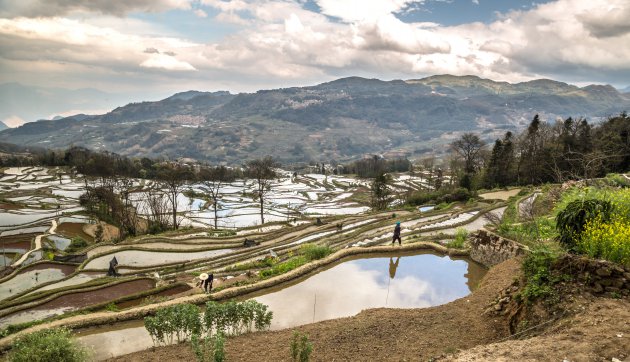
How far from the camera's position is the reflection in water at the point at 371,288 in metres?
17.9

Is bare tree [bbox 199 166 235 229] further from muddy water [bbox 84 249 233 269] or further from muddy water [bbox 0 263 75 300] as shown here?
muddy water [bbox 0 263 75 300]

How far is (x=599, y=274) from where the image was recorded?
11.2 metres

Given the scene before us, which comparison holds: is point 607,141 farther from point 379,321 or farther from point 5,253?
point 5,253

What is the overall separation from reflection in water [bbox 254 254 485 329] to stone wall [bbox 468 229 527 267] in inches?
29.5

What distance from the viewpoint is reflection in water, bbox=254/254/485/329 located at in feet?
58.9

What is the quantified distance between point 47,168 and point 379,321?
15922 centimetres

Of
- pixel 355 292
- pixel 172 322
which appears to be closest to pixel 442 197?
pixel 355 292

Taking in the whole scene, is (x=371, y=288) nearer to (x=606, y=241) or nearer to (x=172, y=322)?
(x=172, y=322)

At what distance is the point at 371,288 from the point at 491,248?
8322 mm

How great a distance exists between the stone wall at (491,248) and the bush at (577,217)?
7.37m

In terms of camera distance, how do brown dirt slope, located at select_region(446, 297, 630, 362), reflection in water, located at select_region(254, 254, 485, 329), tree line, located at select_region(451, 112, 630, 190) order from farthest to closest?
tree line, located at select_region(451, 112, 630, 190) < reflection in water, located at select_region(254, 254, 485, 329) < brown dirt slope, located at select_region(446, 297, 630, 362)

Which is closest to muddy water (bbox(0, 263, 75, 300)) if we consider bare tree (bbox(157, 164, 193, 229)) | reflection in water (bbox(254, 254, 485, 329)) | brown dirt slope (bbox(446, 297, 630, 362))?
bare tree (bbox(157, 164, 193, 229))

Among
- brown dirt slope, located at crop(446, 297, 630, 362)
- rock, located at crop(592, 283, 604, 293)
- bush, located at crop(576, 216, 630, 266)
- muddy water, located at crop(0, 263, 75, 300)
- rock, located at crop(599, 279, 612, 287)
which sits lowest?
muddy water, located at crop(0, 263, 75, 300)

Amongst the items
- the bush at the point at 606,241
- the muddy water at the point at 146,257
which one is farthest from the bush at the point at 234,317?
the muddy water at the point at 146,257
